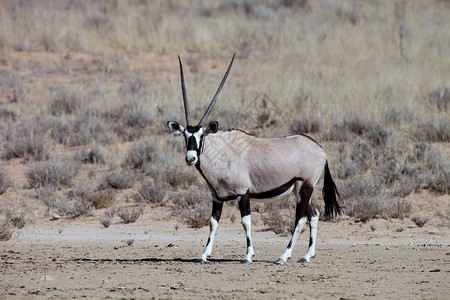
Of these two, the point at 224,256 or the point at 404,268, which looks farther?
the point at 224,256

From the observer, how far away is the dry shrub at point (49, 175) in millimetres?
14633

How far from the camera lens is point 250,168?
9.20 meters

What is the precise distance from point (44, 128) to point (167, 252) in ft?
27.6

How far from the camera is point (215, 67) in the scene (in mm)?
24219

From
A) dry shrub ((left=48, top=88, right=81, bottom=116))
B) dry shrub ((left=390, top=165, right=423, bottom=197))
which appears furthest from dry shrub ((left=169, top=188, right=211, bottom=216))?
dry shrub ((left=48, top=88, right=81, bottom=116))

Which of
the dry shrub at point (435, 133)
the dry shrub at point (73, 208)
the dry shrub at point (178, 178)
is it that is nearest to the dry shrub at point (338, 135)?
the dry shrub at point (435, 133)

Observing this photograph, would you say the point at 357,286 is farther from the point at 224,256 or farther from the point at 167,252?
the point at 167,252

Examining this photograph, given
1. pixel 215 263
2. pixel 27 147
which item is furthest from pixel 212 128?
pixel 27 147

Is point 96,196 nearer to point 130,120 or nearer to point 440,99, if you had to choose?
point 130,120

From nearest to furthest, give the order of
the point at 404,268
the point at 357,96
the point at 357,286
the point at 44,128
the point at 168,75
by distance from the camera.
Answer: the point at 357,286 → the point at 404,268 → the point at 44,128 → the point at 357,96 → the point at 168,75

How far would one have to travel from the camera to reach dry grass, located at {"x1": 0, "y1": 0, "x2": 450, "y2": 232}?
14.9m

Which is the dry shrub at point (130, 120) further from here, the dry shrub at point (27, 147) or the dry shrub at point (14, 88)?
the dry shrub at point (14, 88)

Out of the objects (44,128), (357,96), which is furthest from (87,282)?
(357,96)

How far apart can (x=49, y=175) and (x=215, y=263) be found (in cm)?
633
